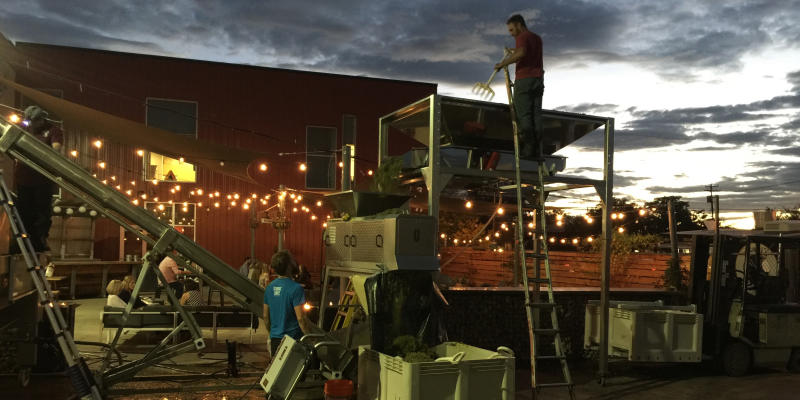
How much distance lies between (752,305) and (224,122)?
15.1m

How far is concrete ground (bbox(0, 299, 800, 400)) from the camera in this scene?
791cm

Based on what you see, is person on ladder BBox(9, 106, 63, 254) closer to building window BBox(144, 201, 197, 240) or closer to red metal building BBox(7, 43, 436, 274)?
red metal building BBox(7, 43, 436, 274)

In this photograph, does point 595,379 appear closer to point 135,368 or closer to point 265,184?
point 135,368

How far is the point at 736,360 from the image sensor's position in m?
10.1

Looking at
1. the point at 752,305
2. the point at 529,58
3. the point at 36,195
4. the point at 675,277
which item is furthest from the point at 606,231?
the point at 36,195

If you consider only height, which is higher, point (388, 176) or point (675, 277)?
point (388, 176)

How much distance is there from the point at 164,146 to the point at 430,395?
23.5 feet

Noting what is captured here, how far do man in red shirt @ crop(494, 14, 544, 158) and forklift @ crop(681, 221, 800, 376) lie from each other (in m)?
4.20

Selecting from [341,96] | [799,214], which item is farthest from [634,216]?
[341,96]

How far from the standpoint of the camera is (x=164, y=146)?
11047 mm

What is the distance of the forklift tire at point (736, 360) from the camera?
10.0 metres

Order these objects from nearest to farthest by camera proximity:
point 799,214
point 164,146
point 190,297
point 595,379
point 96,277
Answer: point 595,379, point 164,146, point 190,297, point 96,277, point 799,214

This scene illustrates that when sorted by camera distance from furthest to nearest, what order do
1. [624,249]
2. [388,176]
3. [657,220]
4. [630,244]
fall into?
[657,220], [630,244], [624,249], [388,176]

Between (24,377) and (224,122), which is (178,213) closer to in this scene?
(224,122)
